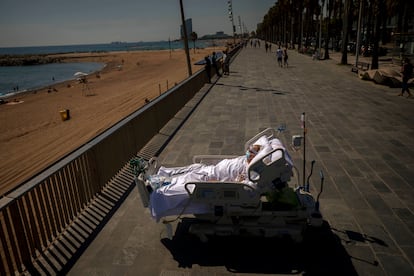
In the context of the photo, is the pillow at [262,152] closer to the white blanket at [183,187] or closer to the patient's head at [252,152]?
the patient's head at [252,152]

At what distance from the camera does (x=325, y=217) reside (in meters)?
4.78

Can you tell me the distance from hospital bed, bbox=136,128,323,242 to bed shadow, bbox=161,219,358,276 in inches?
7.2

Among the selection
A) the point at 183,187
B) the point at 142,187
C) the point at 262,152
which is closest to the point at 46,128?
the point at 142,187

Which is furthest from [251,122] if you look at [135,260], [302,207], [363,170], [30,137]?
[30,137]

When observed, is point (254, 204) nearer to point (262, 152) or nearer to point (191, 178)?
point (262, 152)

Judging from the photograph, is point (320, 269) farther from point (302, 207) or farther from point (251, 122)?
point (251, 122)

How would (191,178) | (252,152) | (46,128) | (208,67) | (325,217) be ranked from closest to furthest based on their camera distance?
1. (191,178)
2. (252,152)
3. (325,217)
4. (46,128)
5. (208,67)

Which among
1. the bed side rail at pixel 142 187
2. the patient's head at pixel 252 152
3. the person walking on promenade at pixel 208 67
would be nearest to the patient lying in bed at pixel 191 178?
the patient's head at pixel 252 152

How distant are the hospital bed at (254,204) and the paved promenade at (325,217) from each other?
0.88 feet

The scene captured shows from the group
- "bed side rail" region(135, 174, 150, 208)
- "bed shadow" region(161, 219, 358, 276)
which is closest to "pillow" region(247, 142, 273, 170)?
"bed shadow" region(161, 219, 358, 276)

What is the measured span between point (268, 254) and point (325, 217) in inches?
49.8

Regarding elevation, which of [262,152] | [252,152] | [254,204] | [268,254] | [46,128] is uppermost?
[262,152]

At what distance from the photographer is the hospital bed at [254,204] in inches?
163

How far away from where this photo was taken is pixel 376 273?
3631mm
